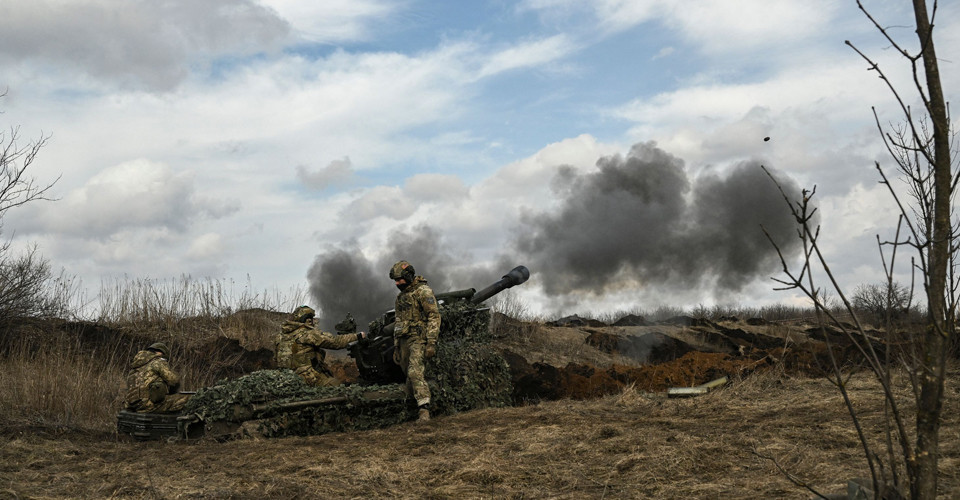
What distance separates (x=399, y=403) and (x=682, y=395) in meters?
4.22

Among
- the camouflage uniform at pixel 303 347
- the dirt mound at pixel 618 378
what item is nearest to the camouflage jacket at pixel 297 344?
the camouflage uniform at pixel 303 347

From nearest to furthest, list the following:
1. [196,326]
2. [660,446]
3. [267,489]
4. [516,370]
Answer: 1. [267,489]
2. [660,446]
3. [516,370]
4. [196,326]

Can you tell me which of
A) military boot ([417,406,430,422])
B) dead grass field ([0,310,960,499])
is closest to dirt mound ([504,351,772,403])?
dead grass field ([0,310,960,499])

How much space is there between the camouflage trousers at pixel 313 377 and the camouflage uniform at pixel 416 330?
1.51 m

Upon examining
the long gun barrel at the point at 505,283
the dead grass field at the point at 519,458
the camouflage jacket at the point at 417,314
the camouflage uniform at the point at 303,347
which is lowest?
the dead grass field at the point at 519,458

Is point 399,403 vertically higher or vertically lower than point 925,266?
lower

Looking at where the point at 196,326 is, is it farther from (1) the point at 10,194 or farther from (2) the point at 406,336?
(2) the point at 406,336

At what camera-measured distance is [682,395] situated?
11859mm

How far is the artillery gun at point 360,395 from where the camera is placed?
9.94 meters

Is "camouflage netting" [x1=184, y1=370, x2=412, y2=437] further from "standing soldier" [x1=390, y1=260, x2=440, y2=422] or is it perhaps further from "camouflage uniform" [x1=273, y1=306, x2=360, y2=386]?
"camouflage uniform" [x1=273, y1=306, x2=360, y2=386]

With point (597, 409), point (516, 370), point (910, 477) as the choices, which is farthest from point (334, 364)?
point (910, 477)

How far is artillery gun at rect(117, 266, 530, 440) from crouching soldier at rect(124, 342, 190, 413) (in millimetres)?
187

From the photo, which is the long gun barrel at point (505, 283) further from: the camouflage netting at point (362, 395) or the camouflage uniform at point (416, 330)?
the camouflage uniform at point (416, 330)

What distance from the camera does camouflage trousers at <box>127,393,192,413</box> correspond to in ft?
33.9
